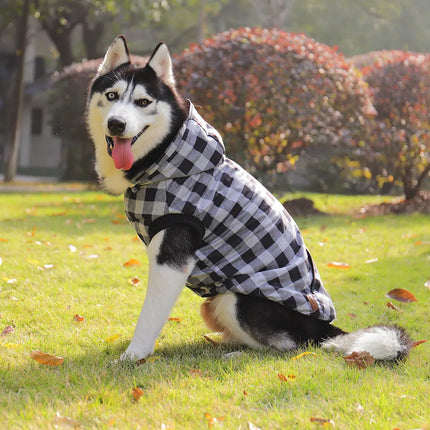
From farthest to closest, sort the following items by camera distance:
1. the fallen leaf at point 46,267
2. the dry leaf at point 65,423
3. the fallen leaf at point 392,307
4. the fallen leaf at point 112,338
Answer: the fallen leaf at point 46,267
the fallen leaf at point 392,307
the fallen leaf at point 112,338
the dry leaf at point 65,423

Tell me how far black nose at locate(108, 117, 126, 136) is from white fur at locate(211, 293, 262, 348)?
994mm

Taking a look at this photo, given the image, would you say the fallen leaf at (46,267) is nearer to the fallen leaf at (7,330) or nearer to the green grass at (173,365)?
the green grass at (173,365)

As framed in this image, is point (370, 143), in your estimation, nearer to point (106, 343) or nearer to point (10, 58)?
point (106, 343)

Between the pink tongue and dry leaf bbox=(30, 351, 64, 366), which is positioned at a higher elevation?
the pink tongue

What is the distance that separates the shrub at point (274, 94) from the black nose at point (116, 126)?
6.02 m

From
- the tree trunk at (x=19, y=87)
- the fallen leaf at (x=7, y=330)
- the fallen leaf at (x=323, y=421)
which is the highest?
the fallen leaf at (x=323, y=421)

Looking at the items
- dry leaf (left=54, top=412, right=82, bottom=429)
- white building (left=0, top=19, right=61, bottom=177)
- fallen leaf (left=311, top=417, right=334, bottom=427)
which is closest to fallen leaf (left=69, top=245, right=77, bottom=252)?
dry leaf (left=54, top=412, right=82, bottom=429)

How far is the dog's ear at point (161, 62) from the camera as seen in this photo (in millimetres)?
2977

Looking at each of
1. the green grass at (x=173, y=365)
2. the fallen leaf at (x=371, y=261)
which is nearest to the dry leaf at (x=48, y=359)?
the green grass at (x=173, y=365)

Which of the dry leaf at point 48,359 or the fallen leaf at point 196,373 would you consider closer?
the fallen leaf at point 196,373

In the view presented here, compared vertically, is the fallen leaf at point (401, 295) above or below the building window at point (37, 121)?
above

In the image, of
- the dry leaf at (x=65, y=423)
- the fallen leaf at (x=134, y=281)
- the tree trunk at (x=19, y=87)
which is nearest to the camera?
the dry leaf at (x=65, y=423)

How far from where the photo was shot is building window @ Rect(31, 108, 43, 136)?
27906mm

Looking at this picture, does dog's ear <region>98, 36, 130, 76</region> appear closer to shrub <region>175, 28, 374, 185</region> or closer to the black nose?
the black nose
